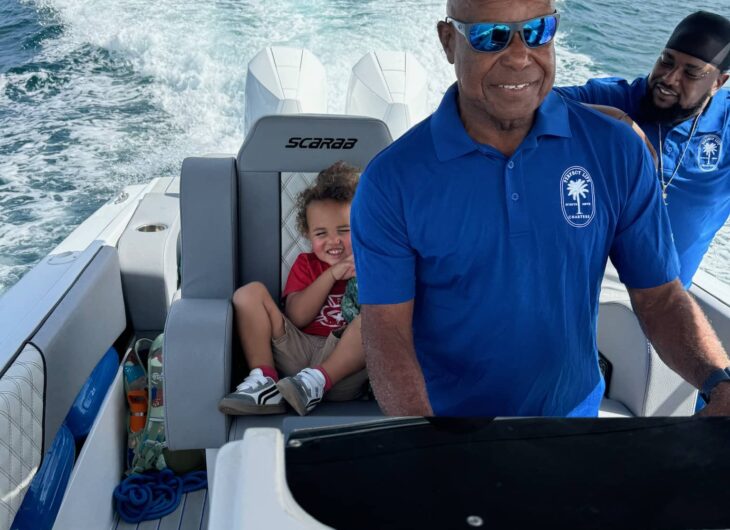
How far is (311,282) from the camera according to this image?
7.46ft

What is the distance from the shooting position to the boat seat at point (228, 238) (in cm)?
196

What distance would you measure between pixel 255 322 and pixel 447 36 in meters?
1.17

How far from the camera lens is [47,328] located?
212 centimetres

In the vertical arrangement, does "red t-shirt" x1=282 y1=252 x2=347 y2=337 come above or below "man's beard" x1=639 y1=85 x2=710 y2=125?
below

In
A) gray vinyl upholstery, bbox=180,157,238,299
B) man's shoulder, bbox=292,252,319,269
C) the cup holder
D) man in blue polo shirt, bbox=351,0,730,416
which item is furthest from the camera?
the cup holder

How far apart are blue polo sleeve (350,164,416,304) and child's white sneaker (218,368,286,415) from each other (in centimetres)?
92

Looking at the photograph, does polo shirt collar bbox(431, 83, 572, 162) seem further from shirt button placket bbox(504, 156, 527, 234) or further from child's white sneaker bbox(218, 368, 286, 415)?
child's white sneaker bbox(218, 368, 286, 415)

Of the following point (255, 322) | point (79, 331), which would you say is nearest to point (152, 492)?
point (79, 331)

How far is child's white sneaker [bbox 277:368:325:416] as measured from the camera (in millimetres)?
1981

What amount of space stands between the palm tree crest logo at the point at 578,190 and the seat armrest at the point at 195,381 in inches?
44.8

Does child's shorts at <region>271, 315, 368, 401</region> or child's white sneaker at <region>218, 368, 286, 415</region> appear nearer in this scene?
child's white sneaker at <region>218, 368, 286, 415</region>

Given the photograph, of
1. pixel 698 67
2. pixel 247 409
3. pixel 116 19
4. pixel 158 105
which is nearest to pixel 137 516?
pixel 247 409

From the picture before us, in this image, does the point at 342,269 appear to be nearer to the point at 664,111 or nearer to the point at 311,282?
the point at 311,282

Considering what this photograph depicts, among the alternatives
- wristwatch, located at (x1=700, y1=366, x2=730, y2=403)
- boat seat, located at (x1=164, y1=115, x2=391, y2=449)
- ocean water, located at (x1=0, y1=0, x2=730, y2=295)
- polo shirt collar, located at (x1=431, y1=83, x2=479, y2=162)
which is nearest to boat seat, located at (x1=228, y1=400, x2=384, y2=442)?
boat seat, located at (x1=164, y1=115, x2=391, y2=449)
